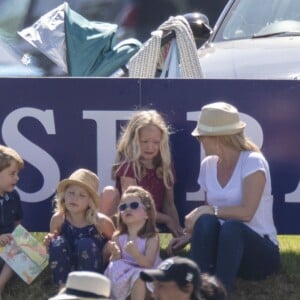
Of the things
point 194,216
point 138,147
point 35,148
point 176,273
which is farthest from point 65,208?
point 176,273

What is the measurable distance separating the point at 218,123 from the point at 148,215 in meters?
0.71

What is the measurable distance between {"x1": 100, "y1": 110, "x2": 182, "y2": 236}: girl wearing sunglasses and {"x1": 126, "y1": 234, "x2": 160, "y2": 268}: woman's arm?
22.1 inches

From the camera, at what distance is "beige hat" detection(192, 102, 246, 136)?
7875 mm

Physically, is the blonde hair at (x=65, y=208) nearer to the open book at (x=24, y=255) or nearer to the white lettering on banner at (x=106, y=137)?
the open book at (x=24, y=255)

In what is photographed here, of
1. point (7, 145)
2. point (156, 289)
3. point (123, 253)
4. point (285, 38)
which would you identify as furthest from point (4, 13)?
point (156, 289)

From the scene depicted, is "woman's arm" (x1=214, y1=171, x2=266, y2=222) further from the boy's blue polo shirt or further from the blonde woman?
the boy's blue polo shirt

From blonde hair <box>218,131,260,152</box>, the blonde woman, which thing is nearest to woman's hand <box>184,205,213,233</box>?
the blonde woman

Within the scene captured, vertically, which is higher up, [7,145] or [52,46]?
[52,46]

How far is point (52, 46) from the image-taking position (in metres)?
10.9

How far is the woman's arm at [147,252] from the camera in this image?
7641mm

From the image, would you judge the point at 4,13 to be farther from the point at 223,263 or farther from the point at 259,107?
the point at 223,263

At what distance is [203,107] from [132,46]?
323cm

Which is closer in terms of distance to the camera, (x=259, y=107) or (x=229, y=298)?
(x=229, y=298)

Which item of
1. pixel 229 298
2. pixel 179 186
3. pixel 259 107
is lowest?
pixel 229 298
